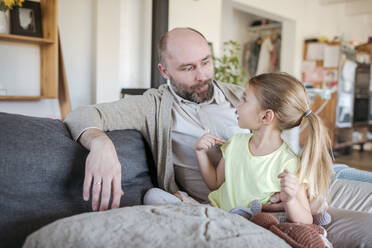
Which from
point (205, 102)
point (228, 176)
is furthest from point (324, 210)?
point (205, 102)

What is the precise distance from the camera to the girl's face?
1234 mm

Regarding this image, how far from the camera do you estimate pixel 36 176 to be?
104cm

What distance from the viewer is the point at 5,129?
1052 mm

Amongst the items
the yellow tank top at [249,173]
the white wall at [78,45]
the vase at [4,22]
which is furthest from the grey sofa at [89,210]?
the white wall at [78,45]

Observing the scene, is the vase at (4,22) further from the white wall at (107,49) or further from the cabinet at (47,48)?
the white wall at (107,49)

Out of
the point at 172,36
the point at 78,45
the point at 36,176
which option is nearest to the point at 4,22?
the point at 78,45

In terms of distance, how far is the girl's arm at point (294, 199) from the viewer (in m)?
Result: 1.00

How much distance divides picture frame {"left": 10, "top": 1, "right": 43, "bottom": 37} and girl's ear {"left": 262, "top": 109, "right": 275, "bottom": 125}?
2597 millimetres

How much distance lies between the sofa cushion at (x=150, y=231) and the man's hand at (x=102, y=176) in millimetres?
242

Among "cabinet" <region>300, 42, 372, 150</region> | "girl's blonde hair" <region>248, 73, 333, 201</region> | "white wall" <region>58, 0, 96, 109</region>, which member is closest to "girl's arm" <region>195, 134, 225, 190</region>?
"girl's blonde hair" <region>248, 73, 333, 201</region>

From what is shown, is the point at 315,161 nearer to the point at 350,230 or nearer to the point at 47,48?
the point at 350,230

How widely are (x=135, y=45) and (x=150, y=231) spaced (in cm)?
330

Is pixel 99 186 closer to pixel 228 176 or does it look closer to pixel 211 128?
pixel 228 176

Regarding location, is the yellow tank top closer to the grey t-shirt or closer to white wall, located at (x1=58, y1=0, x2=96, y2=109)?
the grey t-shirt
